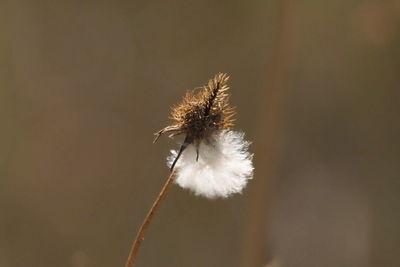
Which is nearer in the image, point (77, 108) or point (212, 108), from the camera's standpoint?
point (212, 108)

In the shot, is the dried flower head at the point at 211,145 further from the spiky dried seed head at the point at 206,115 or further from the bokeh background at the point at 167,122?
the bokeh background at the point at 167,122

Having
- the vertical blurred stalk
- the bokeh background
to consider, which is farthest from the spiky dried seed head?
the bokeh background

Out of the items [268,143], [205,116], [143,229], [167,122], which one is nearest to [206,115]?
[205,116]

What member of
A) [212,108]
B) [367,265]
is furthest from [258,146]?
[367,265]

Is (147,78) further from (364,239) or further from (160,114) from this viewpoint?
(364,239)

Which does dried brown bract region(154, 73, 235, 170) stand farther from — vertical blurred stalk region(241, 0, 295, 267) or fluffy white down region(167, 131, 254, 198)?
vertical blurred stalk region(241, 0, 295, 267)

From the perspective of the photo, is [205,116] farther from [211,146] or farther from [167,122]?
[167,122]

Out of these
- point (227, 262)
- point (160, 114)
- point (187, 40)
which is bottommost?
point (227, 262)
